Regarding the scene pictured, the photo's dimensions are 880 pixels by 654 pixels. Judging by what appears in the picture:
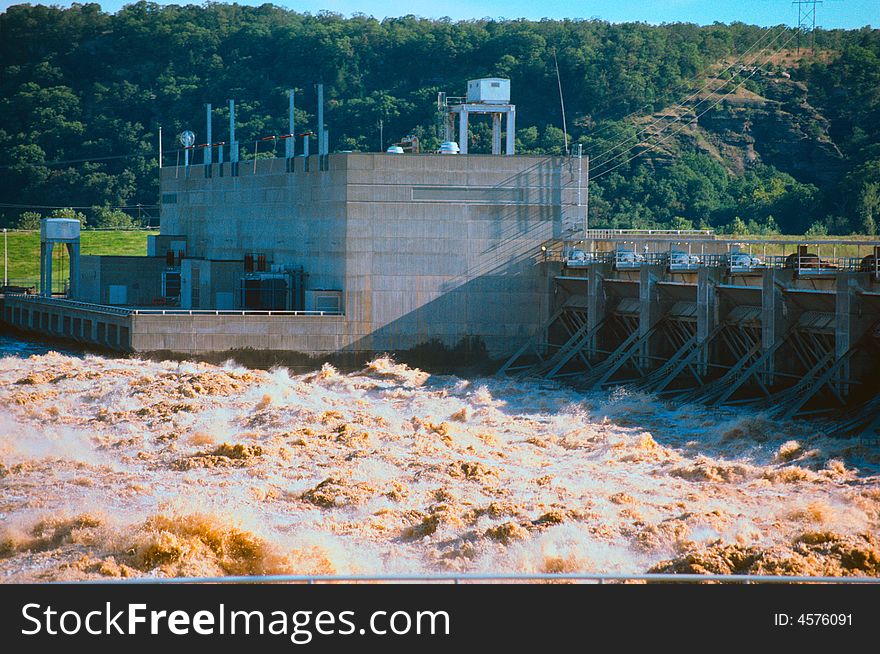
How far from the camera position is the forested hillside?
87.2 metres

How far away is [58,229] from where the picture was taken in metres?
60.6

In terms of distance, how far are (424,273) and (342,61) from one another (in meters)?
57.7

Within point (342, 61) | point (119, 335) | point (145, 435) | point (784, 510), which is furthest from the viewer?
point (342, 61)

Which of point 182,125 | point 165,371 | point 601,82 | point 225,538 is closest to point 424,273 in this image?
point 165,371

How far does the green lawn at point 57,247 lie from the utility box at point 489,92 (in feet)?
145

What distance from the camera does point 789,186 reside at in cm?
9962

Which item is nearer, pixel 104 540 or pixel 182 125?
pixel 104 540

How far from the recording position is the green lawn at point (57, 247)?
9588 cm

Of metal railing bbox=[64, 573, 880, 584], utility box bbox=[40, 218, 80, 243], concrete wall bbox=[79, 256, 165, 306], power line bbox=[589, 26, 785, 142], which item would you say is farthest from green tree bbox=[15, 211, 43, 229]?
metal railing bbox=[64, 573, 880, 584]

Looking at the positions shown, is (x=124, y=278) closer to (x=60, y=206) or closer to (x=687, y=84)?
(x=60, y=206)

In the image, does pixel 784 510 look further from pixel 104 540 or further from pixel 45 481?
pixel 45 481

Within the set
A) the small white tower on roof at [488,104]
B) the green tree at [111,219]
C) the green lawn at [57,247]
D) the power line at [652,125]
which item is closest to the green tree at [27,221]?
the green lawn at [57,247]

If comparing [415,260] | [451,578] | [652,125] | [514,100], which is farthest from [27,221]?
[451,578]

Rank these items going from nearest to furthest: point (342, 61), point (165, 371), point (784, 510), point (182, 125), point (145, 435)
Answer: point (784, 510), point (145, 435), point (165, 371), point (182, 125), point (342, 61)
